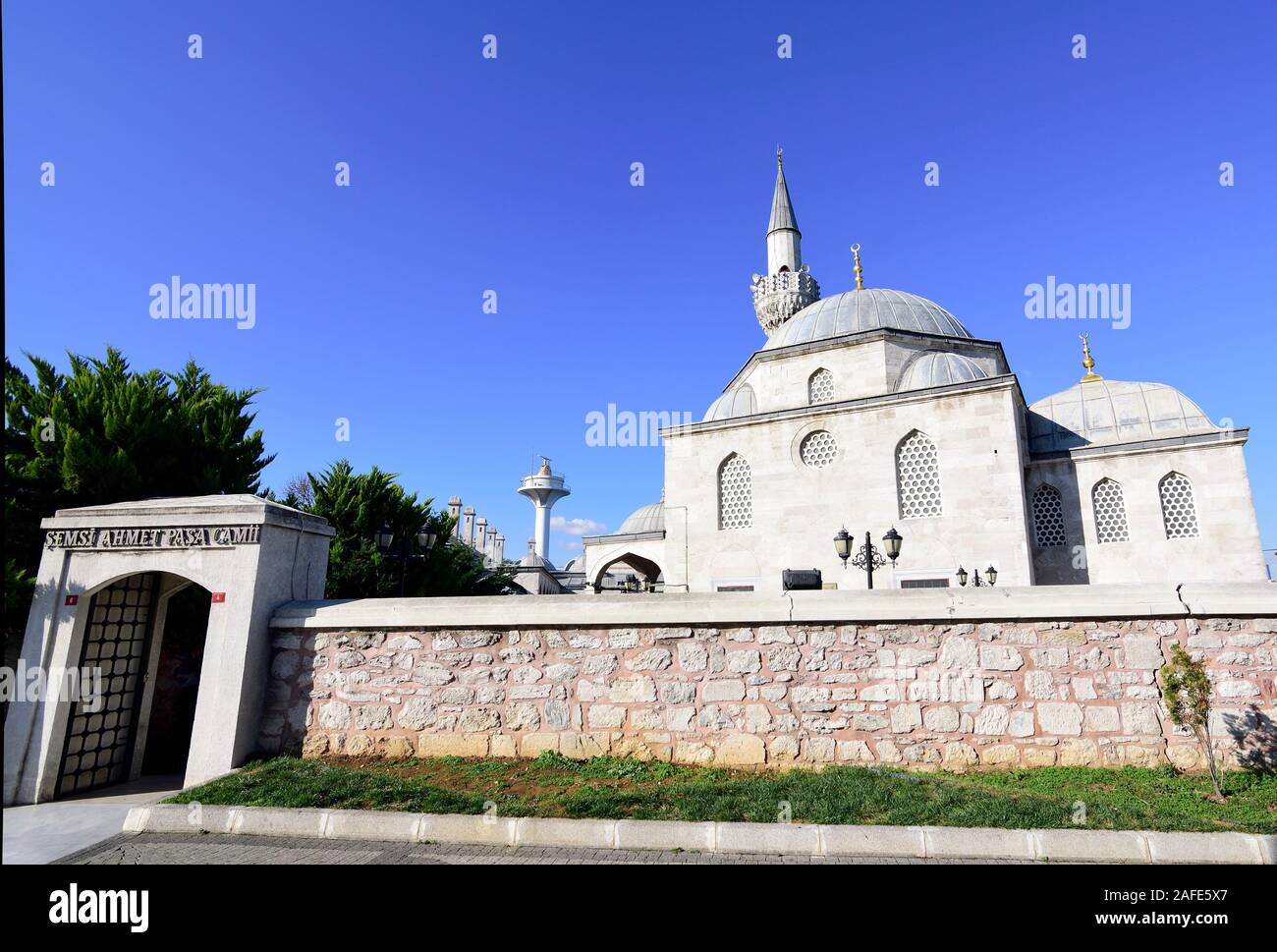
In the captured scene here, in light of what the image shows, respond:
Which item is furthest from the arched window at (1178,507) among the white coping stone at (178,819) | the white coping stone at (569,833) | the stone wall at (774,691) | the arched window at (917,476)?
the white coping stone at (178,819)

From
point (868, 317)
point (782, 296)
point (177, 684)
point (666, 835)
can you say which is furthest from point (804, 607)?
point (782, 296)

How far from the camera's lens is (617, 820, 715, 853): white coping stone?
469cm

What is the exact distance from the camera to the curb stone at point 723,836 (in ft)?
14.3

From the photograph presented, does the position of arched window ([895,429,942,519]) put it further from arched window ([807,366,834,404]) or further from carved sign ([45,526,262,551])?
carved sign ([45,526,262,551])

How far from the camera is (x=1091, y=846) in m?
4.40

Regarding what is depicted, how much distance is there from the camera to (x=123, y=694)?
7.43m

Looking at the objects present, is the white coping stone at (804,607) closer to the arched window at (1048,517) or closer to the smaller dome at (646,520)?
the arched window at (1048,517)

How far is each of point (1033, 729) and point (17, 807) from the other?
9.00 m

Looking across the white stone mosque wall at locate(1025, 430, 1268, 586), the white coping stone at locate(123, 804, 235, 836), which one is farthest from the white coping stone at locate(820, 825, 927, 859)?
the white stone mosque wall at locate(1025, 430, 1268, 586)

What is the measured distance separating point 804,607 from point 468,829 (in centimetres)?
332

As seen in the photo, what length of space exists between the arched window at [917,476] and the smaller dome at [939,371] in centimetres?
154

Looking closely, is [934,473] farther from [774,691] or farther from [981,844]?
[981,844]
